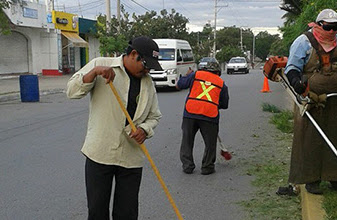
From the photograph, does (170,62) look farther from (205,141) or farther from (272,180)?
(272,180)

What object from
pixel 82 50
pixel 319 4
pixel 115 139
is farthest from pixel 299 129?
pixel 82 50

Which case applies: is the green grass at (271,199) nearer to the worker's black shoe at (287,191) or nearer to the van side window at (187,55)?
the worker's black shoe at (287,191)

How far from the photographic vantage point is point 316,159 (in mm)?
4973

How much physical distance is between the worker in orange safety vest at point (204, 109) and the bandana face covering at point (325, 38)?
7.07 feet

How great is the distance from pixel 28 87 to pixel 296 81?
43.7 ft

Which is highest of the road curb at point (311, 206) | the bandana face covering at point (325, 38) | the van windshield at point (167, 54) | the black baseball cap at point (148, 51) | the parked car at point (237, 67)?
the bandana face covering at point (325, 38)

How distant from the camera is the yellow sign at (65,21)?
35500 mm

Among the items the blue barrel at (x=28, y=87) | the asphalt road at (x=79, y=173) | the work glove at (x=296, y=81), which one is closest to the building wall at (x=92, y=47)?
the blue barrel at (x=28, y=87)

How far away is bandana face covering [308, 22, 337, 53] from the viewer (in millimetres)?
4754

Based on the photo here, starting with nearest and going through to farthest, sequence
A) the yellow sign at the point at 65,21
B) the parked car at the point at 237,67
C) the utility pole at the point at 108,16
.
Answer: the utility pole at the point at 108,16 → the yellow sign at the point at 65,21 → the parked car at the point at 237,67

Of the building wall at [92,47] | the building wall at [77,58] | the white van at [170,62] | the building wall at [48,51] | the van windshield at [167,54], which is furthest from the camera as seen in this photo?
the building wall at [92,47]

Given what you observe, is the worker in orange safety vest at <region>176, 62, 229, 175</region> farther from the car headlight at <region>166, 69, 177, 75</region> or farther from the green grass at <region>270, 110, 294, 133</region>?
the car headlight at <region>166, 69, 177, 75</region>

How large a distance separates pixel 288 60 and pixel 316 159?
1085mm

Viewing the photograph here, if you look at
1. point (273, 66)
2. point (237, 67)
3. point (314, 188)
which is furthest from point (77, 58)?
point (314, 188)
